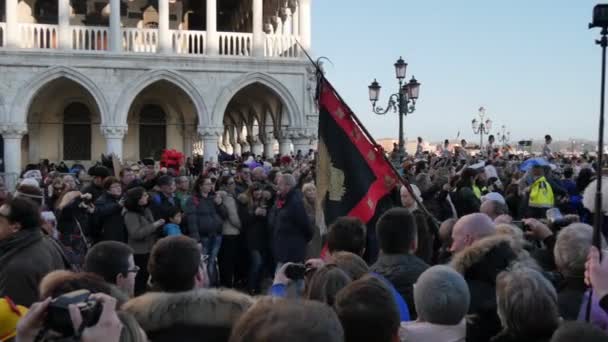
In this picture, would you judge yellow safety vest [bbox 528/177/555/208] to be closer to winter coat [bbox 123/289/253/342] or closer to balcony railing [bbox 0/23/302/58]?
winter coat [bbox 123/289/253/342]

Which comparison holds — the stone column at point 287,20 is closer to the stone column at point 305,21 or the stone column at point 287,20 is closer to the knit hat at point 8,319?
the stone column at point 305,21

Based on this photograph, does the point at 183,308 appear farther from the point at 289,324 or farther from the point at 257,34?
the point at 257,34

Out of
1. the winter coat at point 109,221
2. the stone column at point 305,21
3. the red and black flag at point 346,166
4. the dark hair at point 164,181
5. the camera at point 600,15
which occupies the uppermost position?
the stone column at point 305,21

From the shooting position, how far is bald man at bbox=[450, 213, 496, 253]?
15.0 ft

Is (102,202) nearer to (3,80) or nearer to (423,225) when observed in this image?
(423,225)

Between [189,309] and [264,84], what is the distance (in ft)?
66.4

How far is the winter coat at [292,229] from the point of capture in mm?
8102

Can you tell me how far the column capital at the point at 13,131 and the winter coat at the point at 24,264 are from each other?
18078 millimetres

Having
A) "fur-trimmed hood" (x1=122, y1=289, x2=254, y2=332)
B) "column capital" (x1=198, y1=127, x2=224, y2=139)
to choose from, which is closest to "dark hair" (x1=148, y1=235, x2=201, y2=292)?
"fur-trimmed hood" (x1=122, y1=289, x2=254, y2=332)

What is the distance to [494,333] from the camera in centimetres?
365

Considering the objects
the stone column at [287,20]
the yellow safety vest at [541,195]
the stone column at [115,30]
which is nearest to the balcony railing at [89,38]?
the stone column at [115,30]

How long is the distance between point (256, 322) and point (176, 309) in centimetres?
139

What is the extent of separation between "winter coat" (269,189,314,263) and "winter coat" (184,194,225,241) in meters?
1.51

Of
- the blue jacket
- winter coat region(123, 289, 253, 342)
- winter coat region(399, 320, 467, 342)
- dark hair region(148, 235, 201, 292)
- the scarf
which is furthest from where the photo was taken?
the blue jacket
